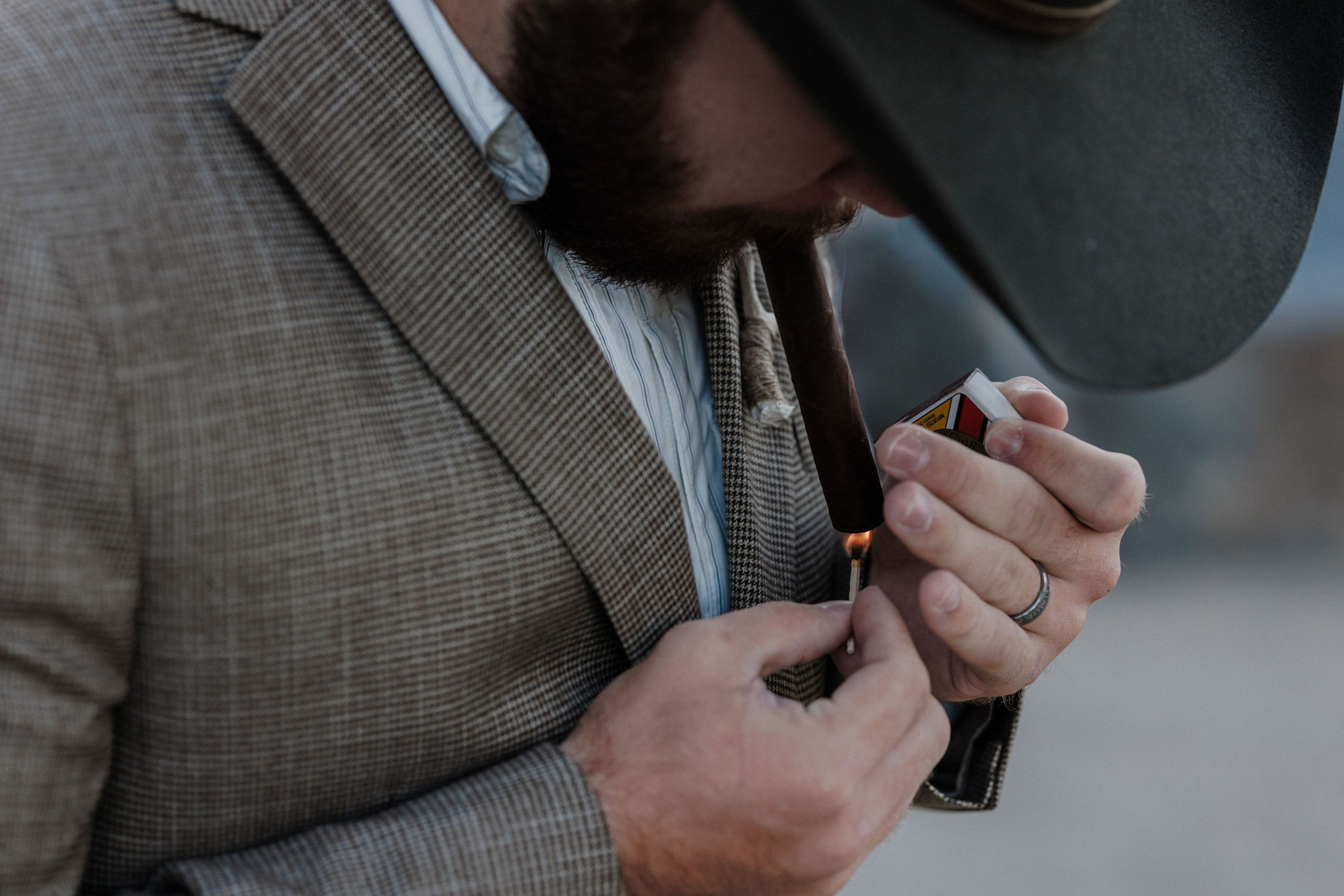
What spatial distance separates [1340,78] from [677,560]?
0.77m

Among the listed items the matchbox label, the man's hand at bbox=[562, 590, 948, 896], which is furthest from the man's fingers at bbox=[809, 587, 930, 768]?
the matchbox label

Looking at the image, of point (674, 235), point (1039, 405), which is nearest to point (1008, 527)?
point (1039, 405)

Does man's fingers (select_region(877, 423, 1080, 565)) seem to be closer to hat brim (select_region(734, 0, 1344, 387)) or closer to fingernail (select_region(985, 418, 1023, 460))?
fingernail (select_region(985, 418, 1023, 460))

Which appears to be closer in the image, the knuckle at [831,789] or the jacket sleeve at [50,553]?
the jacket sleeve at [50,553]

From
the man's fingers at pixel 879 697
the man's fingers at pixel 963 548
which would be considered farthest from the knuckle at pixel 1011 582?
the man's fingers at pixel 879 697

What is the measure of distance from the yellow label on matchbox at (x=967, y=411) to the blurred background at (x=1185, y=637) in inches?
57.6

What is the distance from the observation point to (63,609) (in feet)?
2.15

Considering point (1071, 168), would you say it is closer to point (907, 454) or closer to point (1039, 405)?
point (907, 454)

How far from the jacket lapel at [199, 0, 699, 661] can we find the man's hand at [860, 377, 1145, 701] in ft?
0.83

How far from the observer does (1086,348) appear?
1.99ft

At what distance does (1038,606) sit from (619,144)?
61 cm

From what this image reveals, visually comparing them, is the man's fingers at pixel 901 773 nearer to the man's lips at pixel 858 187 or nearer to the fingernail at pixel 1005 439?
the fingernail at pixel 1005 439

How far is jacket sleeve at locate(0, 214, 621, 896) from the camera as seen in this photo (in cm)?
64

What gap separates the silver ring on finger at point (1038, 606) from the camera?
3.09ft
